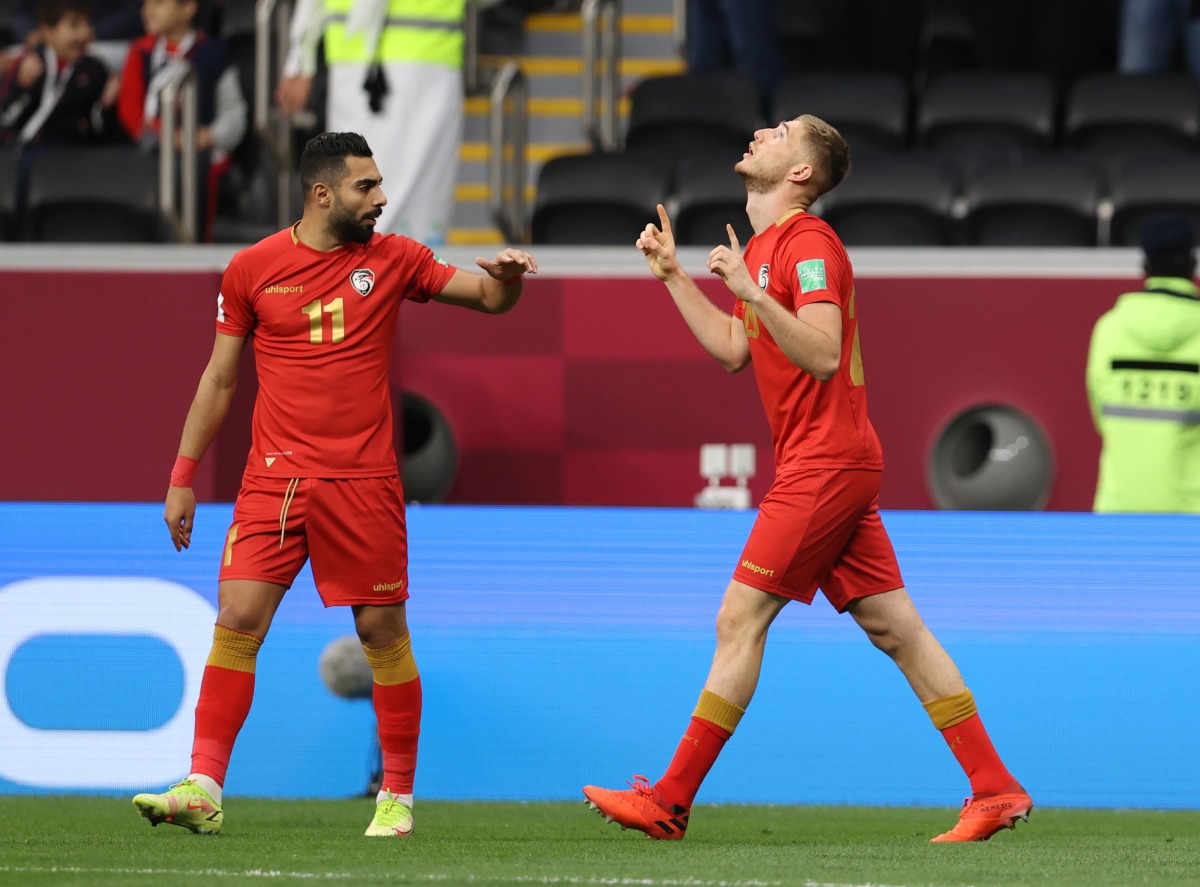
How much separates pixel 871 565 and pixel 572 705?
6.00 ft

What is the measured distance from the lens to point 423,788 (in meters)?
7.07

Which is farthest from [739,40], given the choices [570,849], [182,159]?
[570,849]

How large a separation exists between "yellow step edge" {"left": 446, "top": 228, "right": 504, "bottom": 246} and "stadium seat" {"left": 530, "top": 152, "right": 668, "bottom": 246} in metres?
1.03

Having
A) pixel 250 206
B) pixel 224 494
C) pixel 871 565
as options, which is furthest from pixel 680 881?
pixel 250 206

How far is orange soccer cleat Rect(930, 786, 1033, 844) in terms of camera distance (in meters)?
5.52

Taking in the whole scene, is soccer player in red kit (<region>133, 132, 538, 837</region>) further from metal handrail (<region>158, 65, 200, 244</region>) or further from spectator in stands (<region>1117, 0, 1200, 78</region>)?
spectator in stands (<region>1117, 0, 1200, 78</region>)

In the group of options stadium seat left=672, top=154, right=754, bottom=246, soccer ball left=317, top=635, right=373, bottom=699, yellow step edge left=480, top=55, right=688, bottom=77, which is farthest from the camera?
yellow step edge left=480, top=55, right=688, bottom=77

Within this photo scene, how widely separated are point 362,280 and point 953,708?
1897 mm

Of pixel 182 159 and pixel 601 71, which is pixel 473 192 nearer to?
pixel 601 71

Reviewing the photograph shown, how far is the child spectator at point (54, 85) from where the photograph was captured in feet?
35.2

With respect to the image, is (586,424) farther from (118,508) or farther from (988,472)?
(118,508)

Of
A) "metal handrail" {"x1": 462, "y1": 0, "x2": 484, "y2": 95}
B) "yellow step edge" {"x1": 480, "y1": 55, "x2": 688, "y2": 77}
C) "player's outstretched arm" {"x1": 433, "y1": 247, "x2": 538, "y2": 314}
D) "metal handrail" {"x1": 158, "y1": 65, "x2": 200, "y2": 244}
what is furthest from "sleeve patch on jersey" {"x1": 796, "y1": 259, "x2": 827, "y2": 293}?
"yellow step edge" {"x1": 480, "y1": 55, "x2": 688, "y2": 77}

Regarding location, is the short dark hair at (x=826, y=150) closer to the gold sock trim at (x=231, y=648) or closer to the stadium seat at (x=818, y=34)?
the gold sock trim at (x=231, y=648)

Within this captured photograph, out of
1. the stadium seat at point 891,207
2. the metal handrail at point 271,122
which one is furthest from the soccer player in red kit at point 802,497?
the metal handrail at point 271,122
